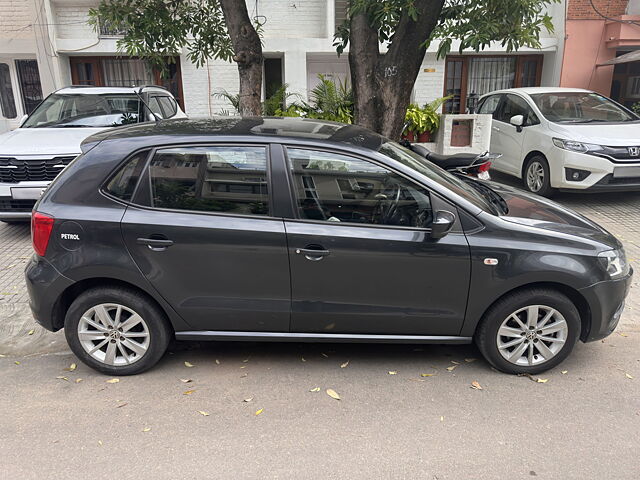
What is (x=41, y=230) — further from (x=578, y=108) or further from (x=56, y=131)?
(x=578, y=108)

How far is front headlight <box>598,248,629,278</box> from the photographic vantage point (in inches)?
144

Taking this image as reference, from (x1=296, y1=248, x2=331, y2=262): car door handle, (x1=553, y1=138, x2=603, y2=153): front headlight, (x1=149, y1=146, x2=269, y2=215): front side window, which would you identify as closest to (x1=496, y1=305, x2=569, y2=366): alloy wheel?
(x1=296, y1=248, x2=331, y2=262): car door handle

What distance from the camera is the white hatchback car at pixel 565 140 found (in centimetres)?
771

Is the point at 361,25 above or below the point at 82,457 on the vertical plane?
above

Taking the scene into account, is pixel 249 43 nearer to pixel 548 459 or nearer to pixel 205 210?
pixel 205 210

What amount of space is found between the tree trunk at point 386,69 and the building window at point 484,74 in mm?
8669

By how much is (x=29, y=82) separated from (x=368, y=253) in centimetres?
1321

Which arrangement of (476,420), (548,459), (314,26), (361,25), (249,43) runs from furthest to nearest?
(314,26), (249,43), (361,25), (476,420), (548,459)

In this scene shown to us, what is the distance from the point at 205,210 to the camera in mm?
3643

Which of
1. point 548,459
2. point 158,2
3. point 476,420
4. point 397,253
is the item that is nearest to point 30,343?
point 397,253

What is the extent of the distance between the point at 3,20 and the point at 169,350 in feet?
39.7

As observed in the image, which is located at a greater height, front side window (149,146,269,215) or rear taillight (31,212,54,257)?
front side window (149,146,269,215)

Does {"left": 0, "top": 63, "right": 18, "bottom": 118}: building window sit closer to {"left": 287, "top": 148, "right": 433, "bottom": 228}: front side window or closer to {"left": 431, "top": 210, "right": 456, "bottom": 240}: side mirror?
{"left": 287, "top": 148, "right": 433, "bottom": 228}: front side window

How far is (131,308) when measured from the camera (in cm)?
371
